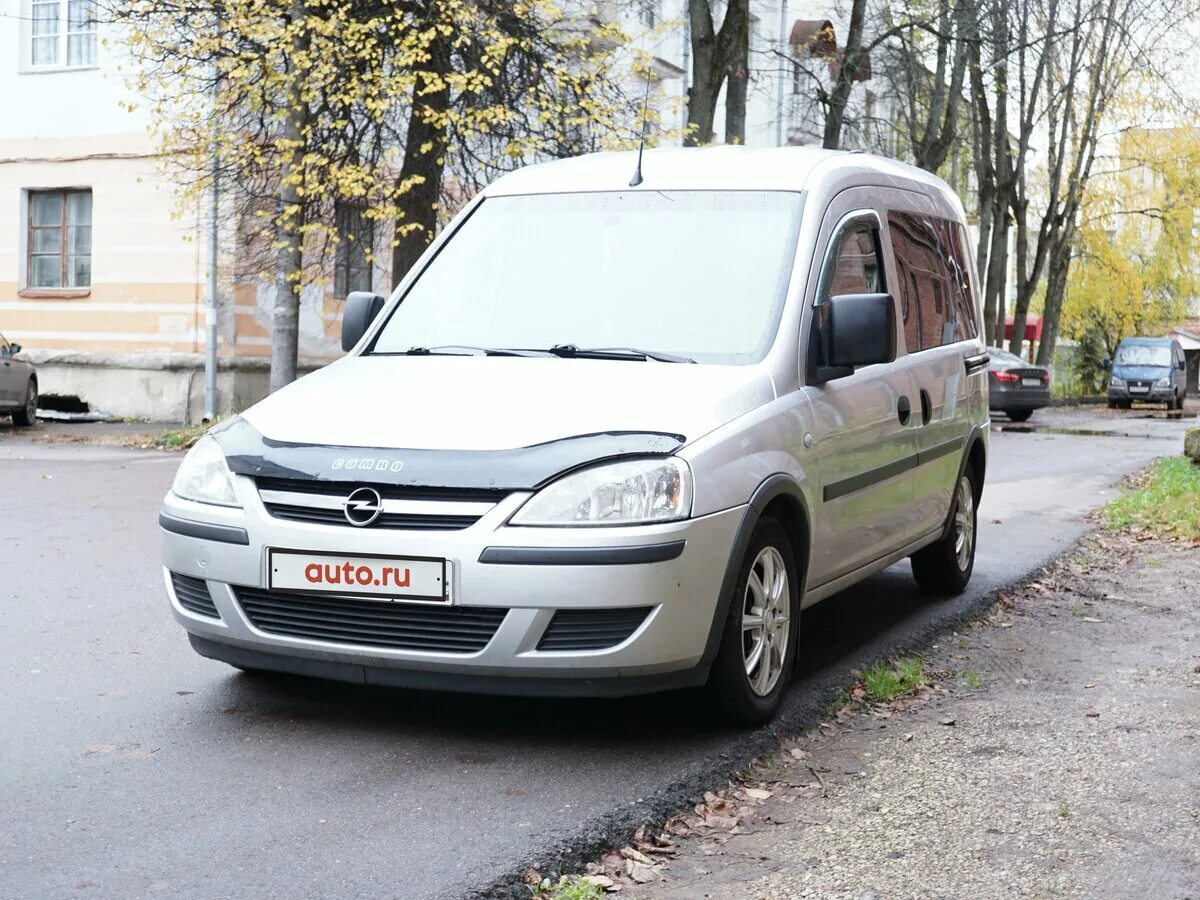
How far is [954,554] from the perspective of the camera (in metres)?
8.21

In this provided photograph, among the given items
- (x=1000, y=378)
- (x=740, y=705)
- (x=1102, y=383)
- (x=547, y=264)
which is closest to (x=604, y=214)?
(x=547, y=264)

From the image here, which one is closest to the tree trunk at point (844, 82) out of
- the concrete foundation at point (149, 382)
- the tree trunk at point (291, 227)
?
the tree trunk at point (291, 227)

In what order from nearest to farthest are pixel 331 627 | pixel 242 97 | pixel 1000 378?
pixel 331 627 < pixel 242 97 < pixel 1000 378

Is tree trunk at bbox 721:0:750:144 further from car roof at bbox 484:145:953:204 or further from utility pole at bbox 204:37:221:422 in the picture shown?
car roof at bbox 484:145:953:204

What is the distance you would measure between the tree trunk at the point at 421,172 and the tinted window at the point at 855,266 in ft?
40.9

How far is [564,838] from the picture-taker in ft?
13.4

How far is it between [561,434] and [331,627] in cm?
92

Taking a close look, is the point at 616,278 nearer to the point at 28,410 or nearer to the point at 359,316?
the point at 359,316

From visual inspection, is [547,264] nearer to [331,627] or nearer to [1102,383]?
[331,627]

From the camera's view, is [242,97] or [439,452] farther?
[242,97]

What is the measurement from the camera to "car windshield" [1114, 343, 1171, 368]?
1683 inches

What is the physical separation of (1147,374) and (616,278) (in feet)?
129

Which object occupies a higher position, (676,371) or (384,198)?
(384,198)

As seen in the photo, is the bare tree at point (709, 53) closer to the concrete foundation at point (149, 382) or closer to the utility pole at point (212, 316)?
the utility pole at point (212, 316)
